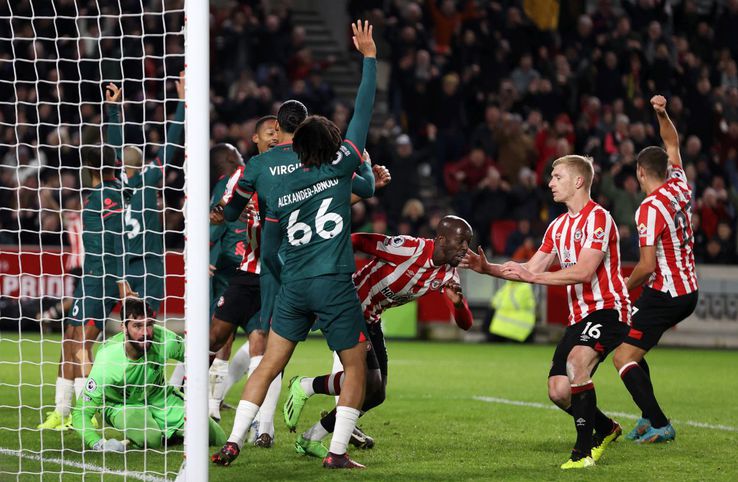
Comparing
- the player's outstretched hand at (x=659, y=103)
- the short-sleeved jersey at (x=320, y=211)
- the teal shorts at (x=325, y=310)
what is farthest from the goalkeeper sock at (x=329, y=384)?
the player's outstretched hand at (x=659, y=103)

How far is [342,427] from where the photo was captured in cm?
678

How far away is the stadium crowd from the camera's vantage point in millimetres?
18188

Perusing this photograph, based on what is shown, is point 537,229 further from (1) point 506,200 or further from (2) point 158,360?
(2) point 158,360

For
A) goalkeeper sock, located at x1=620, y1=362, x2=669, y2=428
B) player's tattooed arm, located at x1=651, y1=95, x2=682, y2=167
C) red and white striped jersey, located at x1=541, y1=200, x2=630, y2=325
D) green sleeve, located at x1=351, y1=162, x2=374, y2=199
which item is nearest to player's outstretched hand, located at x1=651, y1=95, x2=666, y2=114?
player's tattooed arm, located at x1=651, y1=95, x2=682, y2=167

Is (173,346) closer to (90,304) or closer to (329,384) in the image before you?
(329,384)

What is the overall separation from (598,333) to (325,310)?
1.86 m

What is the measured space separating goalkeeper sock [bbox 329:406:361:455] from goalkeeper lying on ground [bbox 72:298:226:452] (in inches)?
45.7

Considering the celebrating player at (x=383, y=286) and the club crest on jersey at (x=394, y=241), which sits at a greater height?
the club crest on jersey at (x=394, y=241)

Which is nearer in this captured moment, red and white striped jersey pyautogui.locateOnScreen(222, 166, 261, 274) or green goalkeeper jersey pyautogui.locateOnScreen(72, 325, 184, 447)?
green goalkeeper jersey pyautogui.locateOnScreen(72, 325, 184, 447)

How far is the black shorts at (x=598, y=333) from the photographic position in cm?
730

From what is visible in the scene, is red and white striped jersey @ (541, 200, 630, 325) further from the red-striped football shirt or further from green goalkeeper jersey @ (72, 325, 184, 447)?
green goalkeeper jersey @ (72, 325, 184, 447)

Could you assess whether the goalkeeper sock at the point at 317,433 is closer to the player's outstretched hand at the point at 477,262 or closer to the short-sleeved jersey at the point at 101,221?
the player's outstretched hand at the point at 477,262

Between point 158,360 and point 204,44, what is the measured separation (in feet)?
9.07

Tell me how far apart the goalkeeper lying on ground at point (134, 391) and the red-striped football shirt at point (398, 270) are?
1380 millimetres
